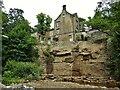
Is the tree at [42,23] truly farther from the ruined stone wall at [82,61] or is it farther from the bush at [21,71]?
the bush at [21,71]

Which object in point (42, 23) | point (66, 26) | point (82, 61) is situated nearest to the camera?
point (82, 61)

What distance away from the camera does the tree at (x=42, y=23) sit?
3443cm

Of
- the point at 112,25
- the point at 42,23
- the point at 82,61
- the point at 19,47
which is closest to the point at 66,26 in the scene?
the point at 42,23

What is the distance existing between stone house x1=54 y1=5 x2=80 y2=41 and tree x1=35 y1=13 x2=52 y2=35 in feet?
8.65

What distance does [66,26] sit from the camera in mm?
31750

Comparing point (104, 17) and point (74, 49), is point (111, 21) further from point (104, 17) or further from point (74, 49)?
point (74, 49)

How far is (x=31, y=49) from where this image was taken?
Result: 2109 cm

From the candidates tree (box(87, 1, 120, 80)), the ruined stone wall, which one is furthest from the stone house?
tree (box(87, 1, 120, 80))

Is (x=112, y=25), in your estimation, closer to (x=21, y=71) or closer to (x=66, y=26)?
(x=21, y=71)

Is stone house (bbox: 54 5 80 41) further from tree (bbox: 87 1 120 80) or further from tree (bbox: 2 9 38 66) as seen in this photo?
tree (bbox: 87 1 120 80)

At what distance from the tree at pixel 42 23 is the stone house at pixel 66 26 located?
2.64 metres

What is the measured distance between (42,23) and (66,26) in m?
4.75

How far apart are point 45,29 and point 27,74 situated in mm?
18901

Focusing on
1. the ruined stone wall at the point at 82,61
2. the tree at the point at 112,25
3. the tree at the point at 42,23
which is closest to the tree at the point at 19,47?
the ruined stone wall at the point at 82,61
